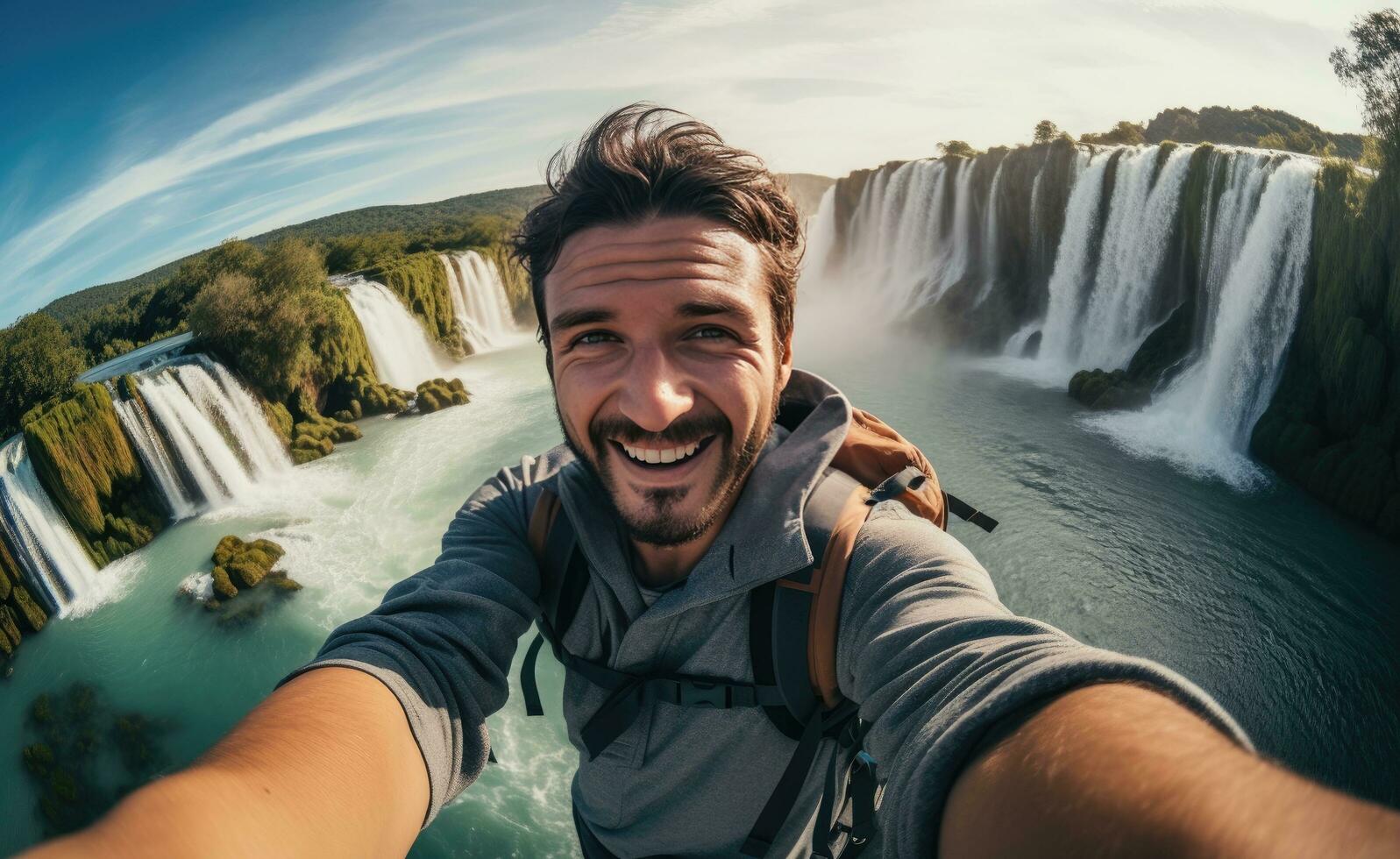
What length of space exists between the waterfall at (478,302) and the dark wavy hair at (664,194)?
32438 millimetres

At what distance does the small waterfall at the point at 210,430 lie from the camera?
640 inches

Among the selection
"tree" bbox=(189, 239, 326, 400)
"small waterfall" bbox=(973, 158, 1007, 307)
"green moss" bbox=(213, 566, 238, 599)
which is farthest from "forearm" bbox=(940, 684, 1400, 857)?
"small waterfall" bbox=(973, 158, 1007, 307)

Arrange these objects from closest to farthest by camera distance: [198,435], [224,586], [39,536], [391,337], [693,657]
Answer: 1. [693,657]
2. [224,586]
3. [39,536]
4. [198,435]
5. [391,337]

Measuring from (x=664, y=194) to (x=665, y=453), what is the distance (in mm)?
870

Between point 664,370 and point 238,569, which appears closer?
point 664,370

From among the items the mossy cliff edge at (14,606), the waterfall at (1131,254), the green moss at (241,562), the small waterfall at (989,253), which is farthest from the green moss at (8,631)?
the small waterfall at (989,253)

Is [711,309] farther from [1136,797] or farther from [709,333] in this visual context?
[1136,797]

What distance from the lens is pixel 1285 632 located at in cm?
931

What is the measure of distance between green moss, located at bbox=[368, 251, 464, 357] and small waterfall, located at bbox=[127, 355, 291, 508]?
36.5 feet

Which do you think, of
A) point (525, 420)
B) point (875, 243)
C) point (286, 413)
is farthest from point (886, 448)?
point (875, 243)

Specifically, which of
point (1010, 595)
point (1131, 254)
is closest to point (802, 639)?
point (1010, 595)

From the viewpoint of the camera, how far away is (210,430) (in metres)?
17.1

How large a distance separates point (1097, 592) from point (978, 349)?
16.8 metres

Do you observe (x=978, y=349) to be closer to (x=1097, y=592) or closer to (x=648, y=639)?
(x=1097, y=592)
